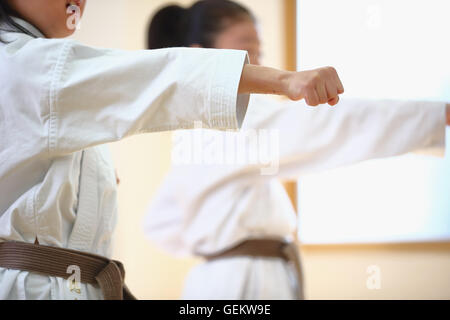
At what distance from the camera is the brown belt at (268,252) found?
1.25 metres

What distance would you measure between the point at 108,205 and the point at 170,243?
72cm

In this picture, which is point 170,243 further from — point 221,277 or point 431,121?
point 431,121

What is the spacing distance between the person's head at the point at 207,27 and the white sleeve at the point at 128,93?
0.69 metres

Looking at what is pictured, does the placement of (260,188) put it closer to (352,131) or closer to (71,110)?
(352,131)

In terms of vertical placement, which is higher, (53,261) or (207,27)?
(207,27)

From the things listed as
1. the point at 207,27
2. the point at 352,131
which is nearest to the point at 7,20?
the point at 352,131

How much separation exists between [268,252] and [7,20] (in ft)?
2.64

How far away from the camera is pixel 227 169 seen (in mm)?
1243

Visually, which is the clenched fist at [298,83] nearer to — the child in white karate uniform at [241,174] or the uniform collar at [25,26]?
the uniform collar at [25,26]

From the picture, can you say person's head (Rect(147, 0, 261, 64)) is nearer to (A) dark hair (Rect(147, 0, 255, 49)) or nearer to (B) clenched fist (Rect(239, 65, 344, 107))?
(A) dark hair (Rect(147, 0, 255, 49))

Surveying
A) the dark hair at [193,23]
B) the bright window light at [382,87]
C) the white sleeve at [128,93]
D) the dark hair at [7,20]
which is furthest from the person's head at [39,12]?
the bright window light at [382,87]

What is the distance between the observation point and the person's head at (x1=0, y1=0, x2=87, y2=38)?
0.67m

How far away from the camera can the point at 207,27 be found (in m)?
1.36
